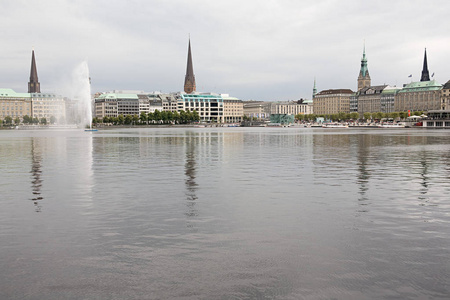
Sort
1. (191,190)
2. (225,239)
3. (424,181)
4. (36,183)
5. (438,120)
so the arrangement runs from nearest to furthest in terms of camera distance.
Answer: (225,239) < (191,190) < (36,183) < (424,181) < (438,120)

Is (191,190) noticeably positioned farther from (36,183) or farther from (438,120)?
(438,120)

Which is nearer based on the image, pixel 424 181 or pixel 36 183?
pixel 36 183

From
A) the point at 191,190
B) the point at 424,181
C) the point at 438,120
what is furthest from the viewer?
the point at 438,120

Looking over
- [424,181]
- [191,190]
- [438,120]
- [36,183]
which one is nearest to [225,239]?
[191,190]

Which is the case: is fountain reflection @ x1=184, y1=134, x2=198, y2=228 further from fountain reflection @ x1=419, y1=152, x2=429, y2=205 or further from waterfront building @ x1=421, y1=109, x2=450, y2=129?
waterfront building @ x1=421, y1=109, x2=450, y2=129

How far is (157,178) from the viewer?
2380cm

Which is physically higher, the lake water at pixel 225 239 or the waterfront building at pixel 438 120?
the waterfront building at pixel 438 120

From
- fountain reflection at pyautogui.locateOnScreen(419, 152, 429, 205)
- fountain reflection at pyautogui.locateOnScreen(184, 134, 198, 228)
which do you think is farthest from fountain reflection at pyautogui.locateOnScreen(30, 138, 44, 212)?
fountain reflection at pyautogui.locateOnScreen(419, 152, 429, 205)

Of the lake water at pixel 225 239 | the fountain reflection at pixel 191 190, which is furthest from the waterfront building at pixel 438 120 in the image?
the lake water at pixel 225 239

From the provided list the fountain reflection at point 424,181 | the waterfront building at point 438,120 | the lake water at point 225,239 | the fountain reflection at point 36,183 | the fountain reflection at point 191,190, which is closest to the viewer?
the lake water at point 225,239

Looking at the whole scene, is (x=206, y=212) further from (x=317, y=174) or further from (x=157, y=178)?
(x=317, y=174)

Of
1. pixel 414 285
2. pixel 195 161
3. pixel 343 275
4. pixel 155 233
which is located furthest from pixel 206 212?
pixel 195 161

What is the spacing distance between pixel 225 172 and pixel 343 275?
17.5 m

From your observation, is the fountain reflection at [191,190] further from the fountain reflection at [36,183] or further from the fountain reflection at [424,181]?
the fountain reflection at [424,181]
